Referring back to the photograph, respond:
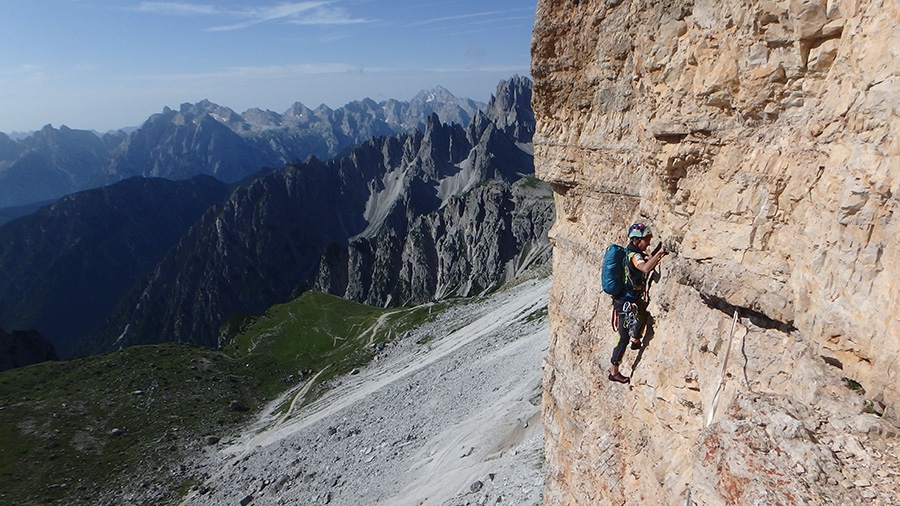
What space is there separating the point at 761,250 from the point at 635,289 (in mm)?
3380

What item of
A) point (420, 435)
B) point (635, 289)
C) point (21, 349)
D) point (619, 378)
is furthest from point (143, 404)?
point (635, 289)

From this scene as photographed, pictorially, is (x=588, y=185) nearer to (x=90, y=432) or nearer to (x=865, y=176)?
(x=865, y=176)

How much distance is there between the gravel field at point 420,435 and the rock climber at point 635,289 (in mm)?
13526

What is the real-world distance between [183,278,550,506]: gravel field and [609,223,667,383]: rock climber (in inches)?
533

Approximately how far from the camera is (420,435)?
126ft

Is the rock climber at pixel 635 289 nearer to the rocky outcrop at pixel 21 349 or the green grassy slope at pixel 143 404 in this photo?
the green grassy slope at pixel 143 404

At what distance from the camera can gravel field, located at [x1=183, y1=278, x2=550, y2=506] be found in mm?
28469

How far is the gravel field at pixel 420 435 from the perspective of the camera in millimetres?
28469

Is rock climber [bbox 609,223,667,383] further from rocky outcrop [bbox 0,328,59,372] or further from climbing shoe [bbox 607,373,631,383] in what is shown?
rocky outcrop [bbox 0,328,59,372]

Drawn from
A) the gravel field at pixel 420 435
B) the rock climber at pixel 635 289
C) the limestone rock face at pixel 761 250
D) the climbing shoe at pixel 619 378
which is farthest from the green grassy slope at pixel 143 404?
the limestone rock face at pixel 761 250

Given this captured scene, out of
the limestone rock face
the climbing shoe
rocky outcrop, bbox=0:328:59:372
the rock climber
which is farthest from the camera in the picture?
rocky outcrop, bbox=0:328:59:372

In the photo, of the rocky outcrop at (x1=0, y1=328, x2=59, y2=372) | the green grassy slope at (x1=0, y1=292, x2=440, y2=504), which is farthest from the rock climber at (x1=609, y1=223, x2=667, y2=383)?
the rocky outcrop at (x1=0, y1=328, x2=59, y2=372)

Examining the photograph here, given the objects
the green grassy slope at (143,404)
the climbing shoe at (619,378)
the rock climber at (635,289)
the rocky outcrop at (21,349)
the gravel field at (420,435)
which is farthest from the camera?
the rocky outcrop at (21,349)

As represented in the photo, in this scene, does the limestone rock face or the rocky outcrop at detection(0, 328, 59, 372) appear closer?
the limestone rock face
